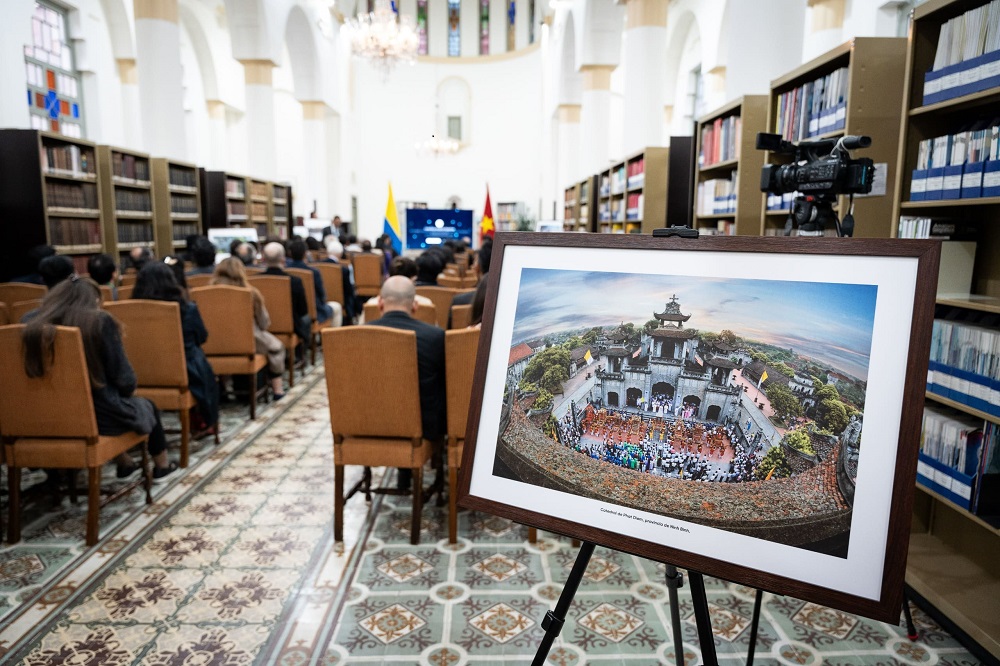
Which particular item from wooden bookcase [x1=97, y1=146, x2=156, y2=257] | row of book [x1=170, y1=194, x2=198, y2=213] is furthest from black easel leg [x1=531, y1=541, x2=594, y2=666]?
row of book [x1=170, y1=194, x2=198, y2=213]

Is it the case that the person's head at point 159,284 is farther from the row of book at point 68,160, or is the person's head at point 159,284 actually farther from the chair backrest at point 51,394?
the row of book at point 68,160

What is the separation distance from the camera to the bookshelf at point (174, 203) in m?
8.49

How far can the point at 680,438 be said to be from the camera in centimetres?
126

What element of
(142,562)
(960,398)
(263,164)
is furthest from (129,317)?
(263,164)

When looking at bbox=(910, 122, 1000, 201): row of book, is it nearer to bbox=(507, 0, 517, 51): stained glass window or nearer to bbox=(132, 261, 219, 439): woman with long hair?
bbox=(132, 261, 219, 439): woman with long hair

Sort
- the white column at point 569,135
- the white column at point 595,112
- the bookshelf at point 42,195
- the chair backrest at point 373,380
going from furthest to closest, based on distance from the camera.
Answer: the white column at point 569,135
the white column at point 595,112
the bookshelf at point 42,195
the chair backrest at point 373,380

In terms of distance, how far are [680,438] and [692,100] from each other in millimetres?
15508

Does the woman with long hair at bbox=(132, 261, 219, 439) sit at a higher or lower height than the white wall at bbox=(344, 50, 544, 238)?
lower

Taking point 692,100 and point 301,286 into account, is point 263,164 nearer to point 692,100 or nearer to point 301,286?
point 301,286

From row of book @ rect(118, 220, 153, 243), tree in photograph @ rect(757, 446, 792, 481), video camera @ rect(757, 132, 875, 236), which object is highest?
video camera @ rect(757, 132, 875, 236)

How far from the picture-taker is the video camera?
2.35 m

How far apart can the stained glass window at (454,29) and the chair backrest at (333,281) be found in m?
17.9

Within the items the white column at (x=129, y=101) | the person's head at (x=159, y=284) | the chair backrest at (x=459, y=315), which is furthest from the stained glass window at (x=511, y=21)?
the person's head at (x=159, y=284)

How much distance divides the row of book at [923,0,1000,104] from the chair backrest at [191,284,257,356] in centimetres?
384
